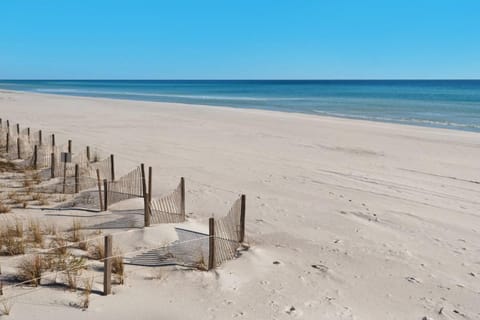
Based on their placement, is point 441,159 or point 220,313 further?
point 441,159

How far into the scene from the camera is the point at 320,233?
26.1 ft

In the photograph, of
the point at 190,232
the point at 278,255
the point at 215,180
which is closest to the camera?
the point at 278,255

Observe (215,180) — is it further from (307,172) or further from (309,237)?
(309,237)

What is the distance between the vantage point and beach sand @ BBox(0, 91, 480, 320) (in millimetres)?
5273

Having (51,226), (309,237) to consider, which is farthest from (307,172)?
(51,226)

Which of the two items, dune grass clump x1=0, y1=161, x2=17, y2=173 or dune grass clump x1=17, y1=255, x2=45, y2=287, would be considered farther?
dune grass clump x1=0, y1=161, x2=17, y2=173

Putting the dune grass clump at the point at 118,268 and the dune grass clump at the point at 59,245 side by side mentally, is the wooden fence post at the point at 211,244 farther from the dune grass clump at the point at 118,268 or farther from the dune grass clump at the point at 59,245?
the dune grass clump at the point at 59,245

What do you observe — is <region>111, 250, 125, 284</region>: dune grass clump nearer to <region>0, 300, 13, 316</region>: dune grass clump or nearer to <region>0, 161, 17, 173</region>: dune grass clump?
<region>0, 300, 13, 316</region>: dune grass clump

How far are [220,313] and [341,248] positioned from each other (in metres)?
2.89

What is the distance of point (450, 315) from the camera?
526 cm

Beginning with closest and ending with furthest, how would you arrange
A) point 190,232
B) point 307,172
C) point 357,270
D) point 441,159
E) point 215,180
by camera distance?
point 357,270, point 190,232, point 215,180, point 307,172, point 441,159

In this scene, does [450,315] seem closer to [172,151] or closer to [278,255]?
[278,255]

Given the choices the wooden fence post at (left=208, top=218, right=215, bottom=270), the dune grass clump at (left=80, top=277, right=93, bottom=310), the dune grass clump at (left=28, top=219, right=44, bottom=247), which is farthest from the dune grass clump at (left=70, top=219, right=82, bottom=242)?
the wooden fence post at (left=208, top=218, right=215, bottom=270)

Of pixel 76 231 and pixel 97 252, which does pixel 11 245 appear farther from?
pixel 97 252
